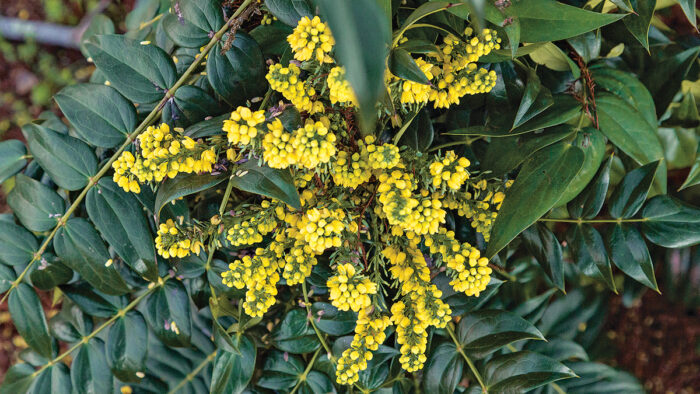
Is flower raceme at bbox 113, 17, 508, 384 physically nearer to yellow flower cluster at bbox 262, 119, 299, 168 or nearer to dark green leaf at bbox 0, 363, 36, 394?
yellow flower cluster at bbox 262, 119, 299, 168

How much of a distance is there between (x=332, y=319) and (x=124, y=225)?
0.34m

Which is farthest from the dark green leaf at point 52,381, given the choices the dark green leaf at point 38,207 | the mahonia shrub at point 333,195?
the dark green leaf at point 38,207

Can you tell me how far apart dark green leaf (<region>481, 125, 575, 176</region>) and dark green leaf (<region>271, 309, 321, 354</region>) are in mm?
366

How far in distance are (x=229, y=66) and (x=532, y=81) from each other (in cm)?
42

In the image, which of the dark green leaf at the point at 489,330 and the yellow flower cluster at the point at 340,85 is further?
the dark green leaf at the point at 489,330

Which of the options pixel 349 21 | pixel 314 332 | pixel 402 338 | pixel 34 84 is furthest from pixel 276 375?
pixel 34 84

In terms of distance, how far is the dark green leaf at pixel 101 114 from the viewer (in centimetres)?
71

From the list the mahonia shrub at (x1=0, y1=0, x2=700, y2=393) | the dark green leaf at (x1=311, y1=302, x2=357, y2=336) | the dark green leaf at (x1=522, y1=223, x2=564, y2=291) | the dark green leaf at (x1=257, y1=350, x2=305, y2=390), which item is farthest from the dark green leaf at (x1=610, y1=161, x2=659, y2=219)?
the dark green leaf at (x1=257, y1=350, x2=305, y2=390)

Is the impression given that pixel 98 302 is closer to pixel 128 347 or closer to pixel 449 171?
pixel 128 347

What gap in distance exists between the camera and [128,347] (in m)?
0.80

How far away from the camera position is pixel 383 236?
2.09ft

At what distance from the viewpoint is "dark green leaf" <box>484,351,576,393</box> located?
0.67m

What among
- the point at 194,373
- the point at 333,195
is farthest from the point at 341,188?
the point at 194,373

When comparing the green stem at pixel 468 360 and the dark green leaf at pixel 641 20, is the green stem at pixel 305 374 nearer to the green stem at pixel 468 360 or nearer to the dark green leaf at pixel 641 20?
the green stem at pixel 468 360
